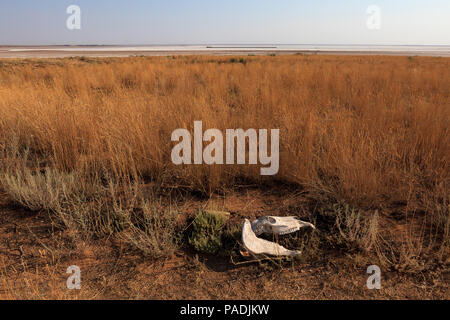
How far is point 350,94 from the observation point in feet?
20.4

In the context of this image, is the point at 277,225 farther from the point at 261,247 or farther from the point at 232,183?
the point at 232,183

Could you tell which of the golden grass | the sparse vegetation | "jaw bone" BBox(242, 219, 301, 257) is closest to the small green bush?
the sparse vegetation

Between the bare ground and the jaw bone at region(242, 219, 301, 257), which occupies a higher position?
the jaw bone at region(242, 219, 301, 257)

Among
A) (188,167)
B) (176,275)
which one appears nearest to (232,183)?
(188,167)

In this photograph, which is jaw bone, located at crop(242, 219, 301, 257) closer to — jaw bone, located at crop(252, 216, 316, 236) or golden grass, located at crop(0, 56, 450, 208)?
jaw bone, located at crop(252, 216, 316, 236)

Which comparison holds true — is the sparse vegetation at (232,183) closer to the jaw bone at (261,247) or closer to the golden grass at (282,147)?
the golden grass at (282,147)

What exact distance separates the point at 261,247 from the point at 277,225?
0.26m

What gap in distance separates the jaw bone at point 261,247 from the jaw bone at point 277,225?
0.37 feet

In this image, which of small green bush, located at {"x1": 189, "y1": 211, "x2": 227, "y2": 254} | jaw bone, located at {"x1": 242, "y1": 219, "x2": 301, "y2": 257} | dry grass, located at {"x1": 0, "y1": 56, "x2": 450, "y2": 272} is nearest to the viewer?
jaw bone, located at {"x1": 242, "y1": 219, "x2": 301, "y2": 257}

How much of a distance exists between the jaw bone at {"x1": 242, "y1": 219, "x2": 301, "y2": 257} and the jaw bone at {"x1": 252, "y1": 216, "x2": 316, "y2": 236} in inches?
4.5

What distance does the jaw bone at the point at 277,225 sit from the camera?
2297mm

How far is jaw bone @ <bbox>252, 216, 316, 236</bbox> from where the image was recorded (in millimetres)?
2297

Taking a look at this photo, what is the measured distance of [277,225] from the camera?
2316mm

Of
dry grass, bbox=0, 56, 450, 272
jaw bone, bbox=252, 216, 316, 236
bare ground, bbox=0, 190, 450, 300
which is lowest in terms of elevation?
bare ground, bbox=0, 190, 450, 300
